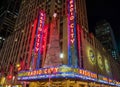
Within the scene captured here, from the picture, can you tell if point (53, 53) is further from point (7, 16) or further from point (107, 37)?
point (107, 37)

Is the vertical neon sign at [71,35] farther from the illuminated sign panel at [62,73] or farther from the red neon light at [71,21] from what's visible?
the illuminated sign panel at [62,73]

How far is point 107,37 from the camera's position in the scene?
444 feet

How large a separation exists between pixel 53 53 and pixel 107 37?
122 m

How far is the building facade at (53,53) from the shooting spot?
22.5m

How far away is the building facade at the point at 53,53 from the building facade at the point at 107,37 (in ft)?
295

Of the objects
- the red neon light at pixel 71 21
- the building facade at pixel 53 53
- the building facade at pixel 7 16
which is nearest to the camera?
the building facade at pixel 53 53

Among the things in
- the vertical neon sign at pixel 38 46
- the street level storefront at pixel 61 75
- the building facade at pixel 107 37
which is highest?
the building facade at pixel 107 37

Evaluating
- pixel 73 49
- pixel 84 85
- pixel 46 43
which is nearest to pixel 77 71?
pixel 84 85

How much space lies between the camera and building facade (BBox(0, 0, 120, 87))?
2254cm

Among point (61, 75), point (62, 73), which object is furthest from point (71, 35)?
point (61, 75)

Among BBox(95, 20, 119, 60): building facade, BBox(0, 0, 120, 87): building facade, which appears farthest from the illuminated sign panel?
BBox(95, 20, 119, 60): building facade

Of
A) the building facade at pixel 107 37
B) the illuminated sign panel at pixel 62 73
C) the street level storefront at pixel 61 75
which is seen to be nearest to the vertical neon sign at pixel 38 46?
the street level storefront at pixel 61 75

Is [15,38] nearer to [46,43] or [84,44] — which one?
[46,43]

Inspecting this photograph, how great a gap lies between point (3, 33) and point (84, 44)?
241ft
